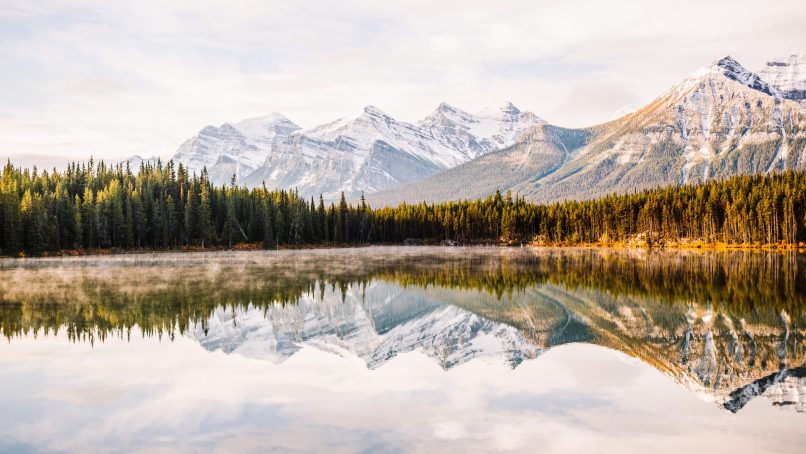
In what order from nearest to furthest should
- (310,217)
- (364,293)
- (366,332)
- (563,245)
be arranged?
→ (366,332) → (364,293) → (310,217) → (563,245)

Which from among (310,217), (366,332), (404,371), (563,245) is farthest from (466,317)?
(563,245)

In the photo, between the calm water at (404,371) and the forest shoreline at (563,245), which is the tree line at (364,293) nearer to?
the calm water at (404,371)

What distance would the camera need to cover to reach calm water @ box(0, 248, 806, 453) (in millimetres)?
14891

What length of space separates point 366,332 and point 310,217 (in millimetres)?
131932

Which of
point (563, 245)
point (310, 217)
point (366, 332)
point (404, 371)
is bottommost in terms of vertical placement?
point (404, 371)

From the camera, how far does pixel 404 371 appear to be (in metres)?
22.2

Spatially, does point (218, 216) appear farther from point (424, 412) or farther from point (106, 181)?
point (424, 412)

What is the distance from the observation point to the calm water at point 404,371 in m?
14.9

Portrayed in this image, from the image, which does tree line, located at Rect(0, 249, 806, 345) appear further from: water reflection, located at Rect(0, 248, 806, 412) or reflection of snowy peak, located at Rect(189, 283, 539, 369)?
reflection of snowy peak, located at Rect(189, 283, 539, 369)

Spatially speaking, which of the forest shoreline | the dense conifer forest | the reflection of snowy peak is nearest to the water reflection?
the reflection of snowy peak

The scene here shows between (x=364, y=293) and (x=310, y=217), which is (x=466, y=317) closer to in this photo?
(x=364, y=293)

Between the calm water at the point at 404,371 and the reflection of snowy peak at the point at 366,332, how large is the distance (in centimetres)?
15

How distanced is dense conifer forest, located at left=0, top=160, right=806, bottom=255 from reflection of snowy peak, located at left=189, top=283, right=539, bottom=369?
84503mm

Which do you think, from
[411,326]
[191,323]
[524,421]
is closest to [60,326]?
[191,323]
